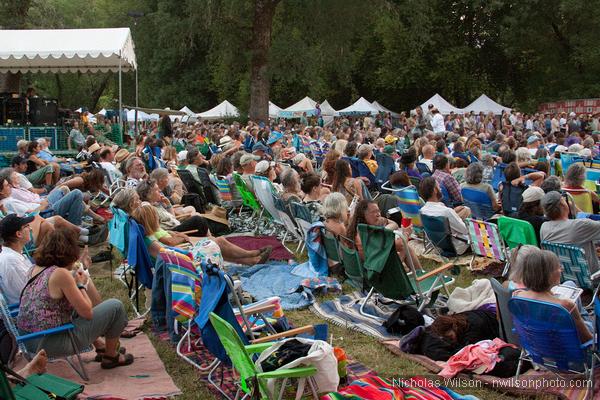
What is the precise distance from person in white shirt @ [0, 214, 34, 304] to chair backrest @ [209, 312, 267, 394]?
1.90 m

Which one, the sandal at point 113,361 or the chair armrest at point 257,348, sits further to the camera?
the sandal at point 113,361

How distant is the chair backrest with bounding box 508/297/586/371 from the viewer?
430 centimetres

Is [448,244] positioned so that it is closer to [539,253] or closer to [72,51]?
[539,253]

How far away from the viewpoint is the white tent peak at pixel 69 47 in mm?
16500

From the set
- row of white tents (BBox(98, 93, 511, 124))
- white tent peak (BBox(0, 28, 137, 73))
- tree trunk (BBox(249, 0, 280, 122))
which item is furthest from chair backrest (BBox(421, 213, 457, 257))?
row of white tents (BBox(98, 93, 511, 124))

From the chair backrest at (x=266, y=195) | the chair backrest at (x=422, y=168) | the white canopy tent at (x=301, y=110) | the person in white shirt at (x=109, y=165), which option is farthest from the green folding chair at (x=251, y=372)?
the white canopy tent at (x=301, y=110)

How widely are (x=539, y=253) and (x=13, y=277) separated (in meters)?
3.76

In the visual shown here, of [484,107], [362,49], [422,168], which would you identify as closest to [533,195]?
[422,168]

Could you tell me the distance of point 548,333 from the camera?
14.4 feet

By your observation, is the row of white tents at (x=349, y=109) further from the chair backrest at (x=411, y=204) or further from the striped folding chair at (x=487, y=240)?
the striped folding chair at (x=487, y=240)

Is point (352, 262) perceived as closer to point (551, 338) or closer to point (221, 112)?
point (551, 338)

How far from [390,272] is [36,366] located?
2.95 meters

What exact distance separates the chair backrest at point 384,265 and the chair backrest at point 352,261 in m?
0.24

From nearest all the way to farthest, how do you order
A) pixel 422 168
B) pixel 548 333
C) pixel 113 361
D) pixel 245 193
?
pixel 548 333
pixel 113 361
pixel 245 193
pixel 422 168
